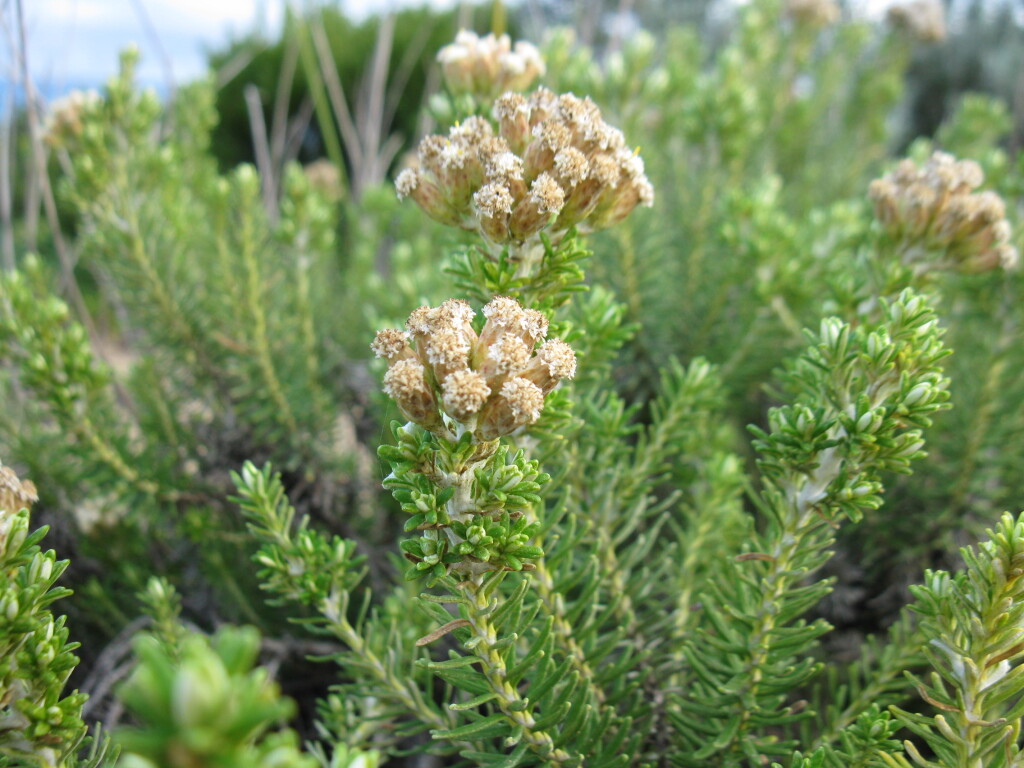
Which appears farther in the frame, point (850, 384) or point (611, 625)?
point (611, 625)

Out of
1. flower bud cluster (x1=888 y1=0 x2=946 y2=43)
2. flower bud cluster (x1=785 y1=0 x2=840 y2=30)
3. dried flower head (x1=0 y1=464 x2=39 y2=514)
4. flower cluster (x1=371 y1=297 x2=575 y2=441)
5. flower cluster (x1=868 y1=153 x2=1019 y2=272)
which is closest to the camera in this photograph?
flower cluster (x1=371 y1=297 x2=575 y2=441)

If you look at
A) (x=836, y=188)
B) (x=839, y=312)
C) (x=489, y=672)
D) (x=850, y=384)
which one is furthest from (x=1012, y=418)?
(x=836, y=188)

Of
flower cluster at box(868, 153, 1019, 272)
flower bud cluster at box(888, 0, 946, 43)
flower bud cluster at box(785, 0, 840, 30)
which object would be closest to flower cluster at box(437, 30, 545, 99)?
flower cluster at box(868, 153, 1019, 272)

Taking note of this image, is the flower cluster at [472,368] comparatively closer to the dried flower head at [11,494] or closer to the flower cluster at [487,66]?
the dried flower head at [11,494]

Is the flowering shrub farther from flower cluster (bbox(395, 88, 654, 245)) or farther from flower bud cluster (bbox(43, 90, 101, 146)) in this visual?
flower bud cluster (bbox(43, 90, 101, 146))

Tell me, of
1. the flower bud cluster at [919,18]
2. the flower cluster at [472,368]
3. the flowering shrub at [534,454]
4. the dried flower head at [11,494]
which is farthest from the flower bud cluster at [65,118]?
the flower bud cluster at [919,18]

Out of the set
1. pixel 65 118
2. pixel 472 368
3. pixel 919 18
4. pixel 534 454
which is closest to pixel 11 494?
pixel 472 368

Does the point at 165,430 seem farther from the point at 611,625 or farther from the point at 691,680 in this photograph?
the point at 691,680
